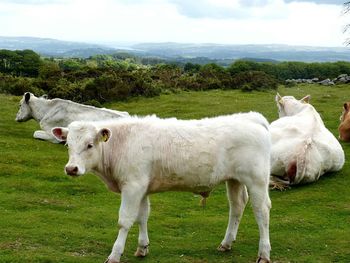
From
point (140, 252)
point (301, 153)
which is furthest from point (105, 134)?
point (301, 153)

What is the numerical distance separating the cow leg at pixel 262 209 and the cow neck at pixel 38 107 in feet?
39.9

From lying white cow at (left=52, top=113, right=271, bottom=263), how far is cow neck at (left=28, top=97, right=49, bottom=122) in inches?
435

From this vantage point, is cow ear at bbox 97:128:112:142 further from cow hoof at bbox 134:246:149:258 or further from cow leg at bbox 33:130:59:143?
cow leg at bbox 33:130:59:143

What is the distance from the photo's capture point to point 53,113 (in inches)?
697

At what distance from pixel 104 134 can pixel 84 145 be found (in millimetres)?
318

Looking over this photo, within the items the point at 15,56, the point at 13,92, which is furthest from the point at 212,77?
the point at 15,56

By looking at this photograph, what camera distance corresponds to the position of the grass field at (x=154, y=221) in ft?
25.6

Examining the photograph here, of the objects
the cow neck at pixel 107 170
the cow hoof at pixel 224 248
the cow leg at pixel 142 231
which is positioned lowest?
the cow hoof at pixel 224 248

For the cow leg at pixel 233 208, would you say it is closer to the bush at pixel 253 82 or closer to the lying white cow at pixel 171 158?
the lying white cow at pixel 171 158

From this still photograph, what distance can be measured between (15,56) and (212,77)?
23.0m

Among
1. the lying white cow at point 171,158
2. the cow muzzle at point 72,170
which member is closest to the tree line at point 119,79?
the lying white cow at point 171,158

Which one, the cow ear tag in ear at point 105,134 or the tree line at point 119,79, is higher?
the cow ear tag in ear at point 105,134

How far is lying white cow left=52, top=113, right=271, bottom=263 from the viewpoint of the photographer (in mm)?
7105

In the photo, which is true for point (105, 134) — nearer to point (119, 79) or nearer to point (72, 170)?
point (72, 170)
